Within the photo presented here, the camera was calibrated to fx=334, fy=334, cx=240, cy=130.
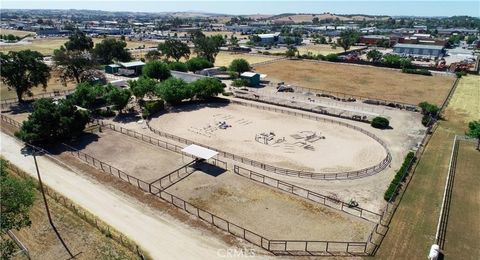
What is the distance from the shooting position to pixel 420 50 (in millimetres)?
139875

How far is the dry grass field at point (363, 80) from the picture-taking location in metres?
80.0

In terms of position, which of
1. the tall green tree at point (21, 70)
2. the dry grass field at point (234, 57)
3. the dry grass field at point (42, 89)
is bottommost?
the dry grass field at point (42, 89)

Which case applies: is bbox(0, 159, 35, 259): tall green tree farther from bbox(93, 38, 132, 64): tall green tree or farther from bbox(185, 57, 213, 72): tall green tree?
Answer: bbox(93, 38, 132, 64): tall green tree

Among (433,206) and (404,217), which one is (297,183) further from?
(433,206)

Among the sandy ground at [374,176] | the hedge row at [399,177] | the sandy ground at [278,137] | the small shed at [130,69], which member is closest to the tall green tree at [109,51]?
the small shed at [130,69]

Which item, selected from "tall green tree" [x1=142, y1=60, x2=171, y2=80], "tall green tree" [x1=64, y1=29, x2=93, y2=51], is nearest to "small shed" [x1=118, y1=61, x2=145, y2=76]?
"tall green tree" [x1=142, y1=60, x2=171, y2=80]

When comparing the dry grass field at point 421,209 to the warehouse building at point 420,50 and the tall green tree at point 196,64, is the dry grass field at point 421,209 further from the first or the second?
the warehouse building at point 420,50

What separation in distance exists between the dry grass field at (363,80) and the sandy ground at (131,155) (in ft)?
170

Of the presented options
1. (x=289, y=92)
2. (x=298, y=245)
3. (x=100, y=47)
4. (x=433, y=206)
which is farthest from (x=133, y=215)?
(x=100, y=47)

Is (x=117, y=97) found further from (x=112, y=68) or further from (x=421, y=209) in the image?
(x=421, y=209)

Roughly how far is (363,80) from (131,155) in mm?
71818

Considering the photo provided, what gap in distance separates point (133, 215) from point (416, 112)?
57.7 meters

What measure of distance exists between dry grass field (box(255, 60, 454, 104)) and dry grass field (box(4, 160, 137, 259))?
66.5 meters

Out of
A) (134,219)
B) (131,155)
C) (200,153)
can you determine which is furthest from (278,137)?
(134,219)
